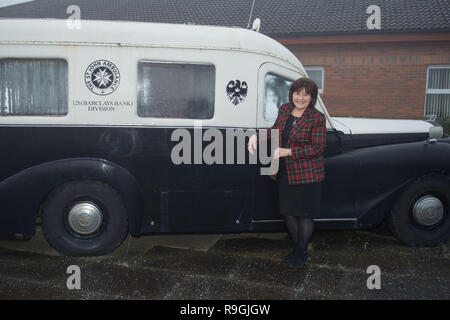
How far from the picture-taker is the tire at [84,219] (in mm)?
4008

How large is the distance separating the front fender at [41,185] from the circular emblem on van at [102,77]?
0.68m

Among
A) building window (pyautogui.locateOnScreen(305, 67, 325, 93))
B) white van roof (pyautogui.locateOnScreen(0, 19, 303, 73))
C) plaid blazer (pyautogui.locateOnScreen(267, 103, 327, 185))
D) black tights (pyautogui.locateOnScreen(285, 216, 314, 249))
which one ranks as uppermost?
building window (pyautogui.locateOnScreen(305, 67, 325, 93))

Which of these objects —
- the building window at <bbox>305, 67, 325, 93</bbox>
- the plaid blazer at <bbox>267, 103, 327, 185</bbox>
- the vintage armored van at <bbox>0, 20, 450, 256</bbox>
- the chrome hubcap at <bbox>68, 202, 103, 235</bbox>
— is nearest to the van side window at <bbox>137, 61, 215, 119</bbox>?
the vintage armored van at <bbox>0, 20, 450, 256</bbox>

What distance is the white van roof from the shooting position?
3.90 m

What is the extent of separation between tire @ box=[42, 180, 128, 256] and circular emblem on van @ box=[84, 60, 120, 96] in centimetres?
91

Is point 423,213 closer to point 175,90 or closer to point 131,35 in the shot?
point 175,90

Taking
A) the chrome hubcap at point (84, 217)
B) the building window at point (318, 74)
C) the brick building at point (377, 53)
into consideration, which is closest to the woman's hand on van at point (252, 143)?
the chrome hubcap at point (84, 217)

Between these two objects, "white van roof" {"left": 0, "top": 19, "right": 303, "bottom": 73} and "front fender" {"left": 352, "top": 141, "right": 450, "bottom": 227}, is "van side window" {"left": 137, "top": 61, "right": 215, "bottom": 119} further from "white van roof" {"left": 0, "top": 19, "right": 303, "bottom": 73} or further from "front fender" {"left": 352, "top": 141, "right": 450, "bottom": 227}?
"front fender" {"left": 352, "top": 141, "right": 450, "bottom": 227}

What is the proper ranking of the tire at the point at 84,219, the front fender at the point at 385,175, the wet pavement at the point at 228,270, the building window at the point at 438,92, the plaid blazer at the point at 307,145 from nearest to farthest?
the wet pavement at the point at 228,270 < the plaid blazer at the point at 307,145 < the tire at the point at 84,219 < the front fender at the point at 385,175 < the building window at the point at 438,92

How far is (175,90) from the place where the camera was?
408cm

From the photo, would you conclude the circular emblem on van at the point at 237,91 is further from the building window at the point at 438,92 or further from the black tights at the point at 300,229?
the building window at the point at 438,92

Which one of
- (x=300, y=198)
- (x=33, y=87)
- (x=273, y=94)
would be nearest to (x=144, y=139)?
(x=33, y=87)

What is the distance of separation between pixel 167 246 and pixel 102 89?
184 cm

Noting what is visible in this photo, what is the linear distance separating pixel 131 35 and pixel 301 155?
199cm
